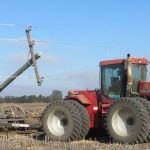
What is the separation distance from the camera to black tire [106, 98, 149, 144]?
12703mm

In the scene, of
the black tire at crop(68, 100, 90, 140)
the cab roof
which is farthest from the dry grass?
the cab roof

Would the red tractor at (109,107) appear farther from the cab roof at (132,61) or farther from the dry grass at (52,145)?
the dry grass at (52,145)

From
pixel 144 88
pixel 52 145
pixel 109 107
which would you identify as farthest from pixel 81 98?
pixel 52 145

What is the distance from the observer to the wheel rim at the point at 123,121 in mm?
13188

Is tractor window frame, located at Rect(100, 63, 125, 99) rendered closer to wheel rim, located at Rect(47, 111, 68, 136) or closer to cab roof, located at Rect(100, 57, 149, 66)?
cab roof, located at Rect(100, 57, 149, 66)

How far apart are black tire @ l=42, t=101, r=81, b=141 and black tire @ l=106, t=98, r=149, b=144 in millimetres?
1144

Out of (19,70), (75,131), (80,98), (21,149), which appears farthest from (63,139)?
(19,70)

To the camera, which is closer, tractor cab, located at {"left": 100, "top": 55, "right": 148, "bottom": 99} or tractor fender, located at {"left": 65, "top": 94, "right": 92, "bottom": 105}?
tractor cab, located at {"left": 100, "top": 55, "right": 148, "bottom": 99}

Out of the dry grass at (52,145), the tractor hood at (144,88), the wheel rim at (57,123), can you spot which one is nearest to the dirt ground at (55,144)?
the dry grass at (52,145)

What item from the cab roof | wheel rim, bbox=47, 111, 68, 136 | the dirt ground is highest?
the cab roof

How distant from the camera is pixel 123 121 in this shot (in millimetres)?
13469

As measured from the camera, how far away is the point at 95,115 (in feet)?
48.0

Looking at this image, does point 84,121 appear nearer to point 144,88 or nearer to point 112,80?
point 112,80

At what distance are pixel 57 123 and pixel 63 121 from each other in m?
0.25
